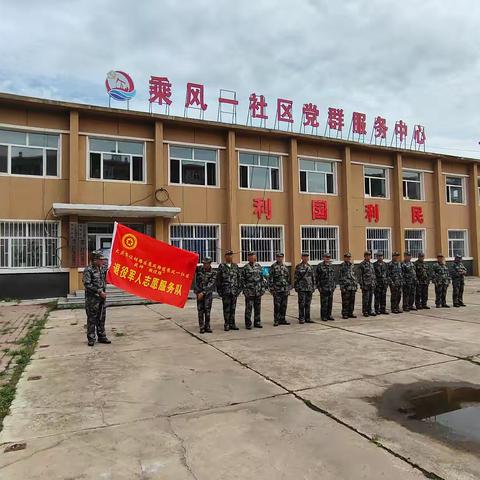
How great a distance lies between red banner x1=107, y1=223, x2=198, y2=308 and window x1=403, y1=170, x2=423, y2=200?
13728 mm

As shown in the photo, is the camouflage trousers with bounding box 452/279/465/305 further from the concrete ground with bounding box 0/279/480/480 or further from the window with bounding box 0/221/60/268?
the window with bounding box 0/221/60/268

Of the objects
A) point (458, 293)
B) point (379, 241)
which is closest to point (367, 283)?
point (458, 293)

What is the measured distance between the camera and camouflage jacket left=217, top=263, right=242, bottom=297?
25.7 feet

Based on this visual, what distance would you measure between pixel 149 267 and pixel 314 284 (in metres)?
3.39

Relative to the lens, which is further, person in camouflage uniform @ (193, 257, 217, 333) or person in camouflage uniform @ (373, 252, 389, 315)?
person in camouflage uniform @ (373, 252, 389, 315)

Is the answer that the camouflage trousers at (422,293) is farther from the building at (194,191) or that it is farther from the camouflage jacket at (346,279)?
the building at (194,191)

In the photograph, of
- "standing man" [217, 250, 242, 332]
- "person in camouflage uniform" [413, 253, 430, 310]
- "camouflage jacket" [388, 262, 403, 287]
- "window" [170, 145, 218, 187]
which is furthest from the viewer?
"window" [170, 145, 218, 187]

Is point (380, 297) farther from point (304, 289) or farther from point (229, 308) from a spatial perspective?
point (229, 308)

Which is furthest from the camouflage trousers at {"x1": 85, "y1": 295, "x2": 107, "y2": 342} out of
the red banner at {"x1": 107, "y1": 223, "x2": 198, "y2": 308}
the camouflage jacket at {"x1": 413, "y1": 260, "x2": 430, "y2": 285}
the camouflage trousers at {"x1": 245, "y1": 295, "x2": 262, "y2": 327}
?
the camouflage jacket at {"x1": 413, "y1": 260, "x2": 430, "y2": 285}

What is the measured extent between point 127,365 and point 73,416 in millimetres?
1683

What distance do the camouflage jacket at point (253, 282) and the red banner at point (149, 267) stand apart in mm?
1024

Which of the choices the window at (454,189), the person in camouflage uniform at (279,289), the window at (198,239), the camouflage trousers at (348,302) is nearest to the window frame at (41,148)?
the window at (198,239)

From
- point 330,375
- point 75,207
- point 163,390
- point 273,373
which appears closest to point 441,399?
point 330,375

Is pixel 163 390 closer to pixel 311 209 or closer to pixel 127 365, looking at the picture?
pixel 127 365
